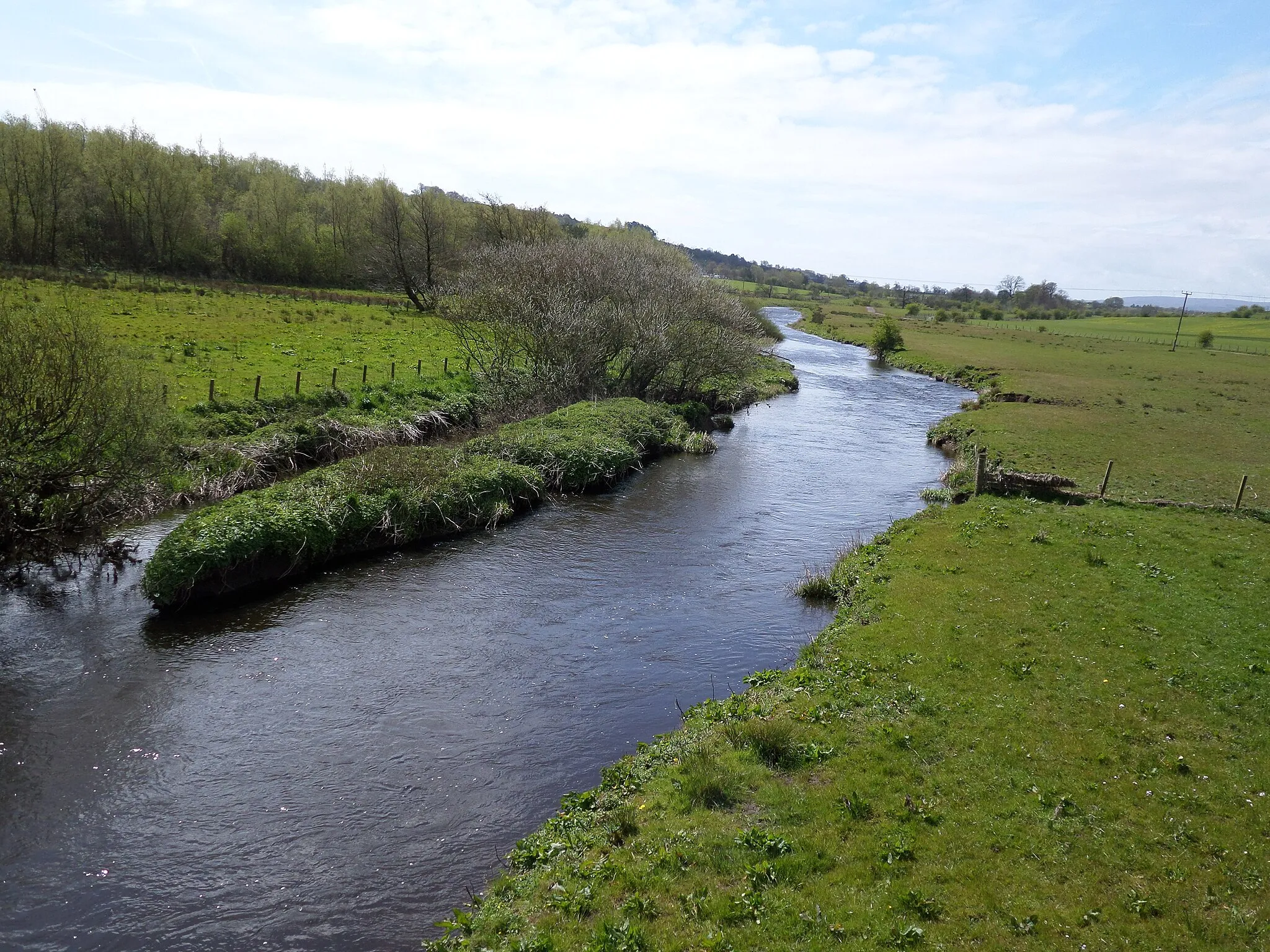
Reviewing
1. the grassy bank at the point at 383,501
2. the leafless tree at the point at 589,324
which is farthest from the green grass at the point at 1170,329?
the grassy bank at the point at 383,501

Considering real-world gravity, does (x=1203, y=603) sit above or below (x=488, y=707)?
above

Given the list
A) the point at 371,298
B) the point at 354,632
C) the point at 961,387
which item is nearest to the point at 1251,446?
the point at 961,387

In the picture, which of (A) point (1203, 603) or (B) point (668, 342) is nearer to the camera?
(A) point (1203, 603)

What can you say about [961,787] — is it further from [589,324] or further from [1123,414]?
[1123,414]

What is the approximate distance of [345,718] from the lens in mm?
14273

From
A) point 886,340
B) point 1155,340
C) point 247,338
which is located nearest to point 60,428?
point 247,338

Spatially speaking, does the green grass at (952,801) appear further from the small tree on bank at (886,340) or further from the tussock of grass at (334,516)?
the small tree on bank at (886,340)

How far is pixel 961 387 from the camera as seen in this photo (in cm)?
6756

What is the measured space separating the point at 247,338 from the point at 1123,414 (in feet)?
176

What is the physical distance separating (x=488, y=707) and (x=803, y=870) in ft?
24.1

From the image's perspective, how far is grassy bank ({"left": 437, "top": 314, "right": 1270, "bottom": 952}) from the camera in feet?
28.6

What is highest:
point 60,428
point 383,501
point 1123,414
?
point 60,428

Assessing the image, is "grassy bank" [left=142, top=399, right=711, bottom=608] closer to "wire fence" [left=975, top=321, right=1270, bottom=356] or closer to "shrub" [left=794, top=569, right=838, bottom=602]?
"shrub" [left=794, top=569, right=838, bottom=602]

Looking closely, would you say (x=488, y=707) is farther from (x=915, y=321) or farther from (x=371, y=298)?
(x=915, y=321)
